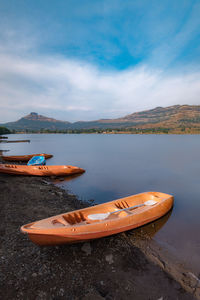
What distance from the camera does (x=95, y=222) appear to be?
23.1 ft

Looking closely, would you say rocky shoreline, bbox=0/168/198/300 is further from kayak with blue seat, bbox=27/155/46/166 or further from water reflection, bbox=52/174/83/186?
kayak with blue seat, bbox=27/155/46/166

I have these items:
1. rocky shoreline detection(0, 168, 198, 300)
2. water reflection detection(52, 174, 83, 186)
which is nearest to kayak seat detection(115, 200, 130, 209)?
rocky shoreline detection(0, 168, 198, 300)

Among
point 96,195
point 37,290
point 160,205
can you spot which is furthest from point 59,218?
point 96,195

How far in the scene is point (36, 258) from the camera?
5.72m

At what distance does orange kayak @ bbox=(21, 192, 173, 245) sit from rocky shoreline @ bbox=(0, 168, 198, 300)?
0.54 m

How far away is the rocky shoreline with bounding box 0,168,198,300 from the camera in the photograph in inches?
184

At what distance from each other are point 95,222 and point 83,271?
1.92 metres

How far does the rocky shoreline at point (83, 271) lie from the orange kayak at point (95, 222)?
1.77 feet

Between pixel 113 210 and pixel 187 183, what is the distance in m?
14.2

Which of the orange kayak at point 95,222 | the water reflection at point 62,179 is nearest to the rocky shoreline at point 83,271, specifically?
the orange kayak at point 95,222

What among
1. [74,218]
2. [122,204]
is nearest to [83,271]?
[74,218]

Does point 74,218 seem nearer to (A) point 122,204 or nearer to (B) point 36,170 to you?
(A) point 122,204

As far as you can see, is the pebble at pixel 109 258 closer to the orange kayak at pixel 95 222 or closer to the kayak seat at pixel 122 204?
the orange kayak at pixel 95 222

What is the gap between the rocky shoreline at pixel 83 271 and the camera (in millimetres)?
4676
